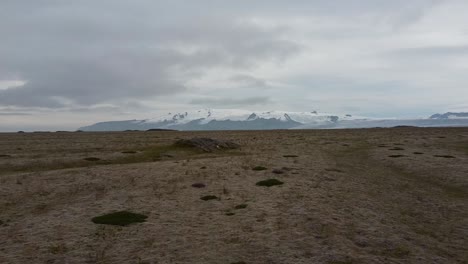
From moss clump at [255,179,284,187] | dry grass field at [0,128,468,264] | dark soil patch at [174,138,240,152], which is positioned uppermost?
dark soil patch at [174,138,240,152]

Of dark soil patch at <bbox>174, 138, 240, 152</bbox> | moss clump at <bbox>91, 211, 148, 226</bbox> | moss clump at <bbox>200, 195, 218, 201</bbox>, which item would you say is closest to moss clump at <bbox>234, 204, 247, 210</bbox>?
moss clump at <bbox>200, 195, 218, 201</bbox>

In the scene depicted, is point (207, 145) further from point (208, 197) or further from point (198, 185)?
point (208, 197)

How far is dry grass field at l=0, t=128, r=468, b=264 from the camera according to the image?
685 inches

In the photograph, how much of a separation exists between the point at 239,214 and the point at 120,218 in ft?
23.5

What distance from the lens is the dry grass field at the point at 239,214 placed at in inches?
685

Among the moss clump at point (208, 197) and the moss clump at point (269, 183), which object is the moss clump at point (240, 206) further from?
the moss clump at point (269, 183)

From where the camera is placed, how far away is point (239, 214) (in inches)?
945

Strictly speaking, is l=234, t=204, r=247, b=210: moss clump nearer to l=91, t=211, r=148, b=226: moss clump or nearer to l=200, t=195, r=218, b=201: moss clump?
l=200, t=195, r=218, b=201: moss clump

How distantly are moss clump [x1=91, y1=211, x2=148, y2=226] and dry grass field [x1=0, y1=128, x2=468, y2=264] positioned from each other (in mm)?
588

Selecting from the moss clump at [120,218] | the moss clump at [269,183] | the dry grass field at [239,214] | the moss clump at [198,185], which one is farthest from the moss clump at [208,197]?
the moss clump at [269,183]

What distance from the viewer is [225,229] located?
20.8 meters

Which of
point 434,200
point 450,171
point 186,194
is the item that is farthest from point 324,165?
point 186,194

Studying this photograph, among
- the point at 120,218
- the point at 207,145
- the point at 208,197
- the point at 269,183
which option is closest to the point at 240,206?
the point at 208,197

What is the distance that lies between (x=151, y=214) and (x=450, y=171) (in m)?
31.8
